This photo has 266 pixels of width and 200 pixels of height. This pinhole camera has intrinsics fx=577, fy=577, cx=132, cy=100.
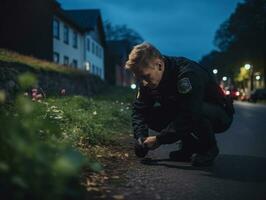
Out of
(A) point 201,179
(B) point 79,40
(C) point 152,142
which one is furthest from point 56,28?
(A) point 201,179

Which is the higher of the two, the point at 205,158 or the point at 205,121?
the point at 205,121

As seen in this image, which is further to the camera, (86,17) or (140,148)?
(86,17)

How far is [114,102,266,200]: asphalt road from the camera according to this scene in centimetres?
500

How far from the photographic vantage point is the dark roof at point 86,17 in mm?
58812

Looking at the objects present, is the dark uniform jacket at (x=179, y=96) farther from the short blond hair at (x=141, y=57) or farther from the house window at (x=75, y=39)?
the house window at (x=75, y=39)

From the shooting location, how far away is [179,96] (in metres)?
6.30

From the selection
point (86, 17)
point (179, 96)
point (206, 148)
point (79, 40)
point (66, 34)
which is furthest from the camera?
point (86, 17)

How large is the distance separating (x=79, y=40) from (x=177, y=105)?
48685 mm

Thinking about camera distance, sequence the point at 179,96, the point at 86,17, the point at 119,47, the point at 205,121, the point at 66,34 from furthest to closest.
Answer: the point at 119,47, the point at 86,17, the point at 66,34, the point at 205,121, the point at 179,96

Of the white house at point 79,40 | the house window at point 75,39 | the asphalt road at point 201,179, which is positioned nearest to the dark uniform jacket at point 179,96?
the asphalt road at point 201,179

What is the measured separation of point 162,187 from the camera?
17.5ft

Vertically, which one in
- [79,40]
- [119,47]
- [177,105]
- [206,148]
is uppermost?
[119,47]

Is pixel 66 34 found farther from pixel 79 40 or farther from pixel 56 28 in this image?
pixel 79 40

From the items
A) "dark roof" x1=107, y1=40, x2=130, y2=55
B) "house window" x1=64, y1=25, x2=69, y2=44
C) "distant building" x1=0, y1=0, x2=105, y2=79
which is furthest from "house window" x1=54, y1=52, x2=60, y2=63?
"dark roof" x1=107, y1=40, x2=130, y2=55
